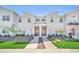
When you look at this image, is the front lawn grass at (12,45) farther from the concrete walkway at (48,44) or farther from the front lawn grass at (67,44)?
the front lawn grass at (67,44)

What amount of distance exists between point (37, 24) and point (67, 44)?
3.52ft

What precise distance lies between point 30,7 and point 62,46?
4.86 ft

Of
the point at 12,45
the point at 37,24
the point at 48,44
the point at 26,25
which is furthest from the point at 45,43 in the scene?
the point at 12,45

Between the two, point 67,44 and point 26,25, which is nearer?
point 67,44

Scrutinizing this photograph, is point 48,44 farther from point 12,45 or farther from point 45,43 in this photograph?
point 12,45

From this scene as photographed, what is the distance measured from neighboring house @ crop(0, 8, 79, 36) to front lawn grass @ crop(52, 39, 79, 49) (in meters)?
0.24

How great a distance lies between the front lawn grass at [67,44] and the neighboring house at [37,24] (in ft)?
0.78

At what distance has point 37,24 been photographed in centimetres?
797

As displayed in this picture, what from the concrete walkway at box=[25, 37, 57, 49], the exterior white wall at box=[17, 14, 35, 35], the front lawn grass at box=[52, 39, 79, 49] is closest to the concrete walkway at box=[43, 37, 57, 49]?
the concrete walkway at box=[25, 37, 57, 49]

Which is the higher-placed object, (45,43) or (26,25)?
(26,25)

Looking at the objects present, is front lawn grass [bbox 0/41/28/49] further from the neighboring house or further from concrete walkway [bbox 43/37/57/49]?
concrete walkway [bbox 43/37/57/49]

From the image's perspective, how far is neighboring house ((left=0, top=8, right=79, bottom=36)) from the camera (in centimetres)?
791
